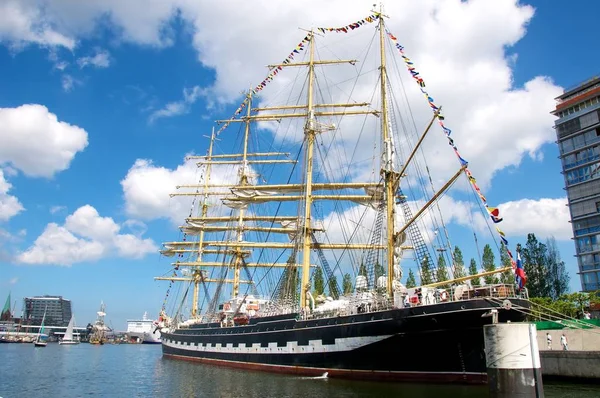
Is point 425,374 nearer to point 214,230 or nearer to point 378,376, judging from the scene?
point 378,376

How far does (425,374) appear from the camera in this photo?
23.5 metres

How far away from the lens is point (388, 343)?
81.0 feet

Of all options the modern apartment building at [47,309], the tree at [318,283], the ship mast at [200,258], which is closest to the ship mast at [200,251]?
the ship mast at [200,258]

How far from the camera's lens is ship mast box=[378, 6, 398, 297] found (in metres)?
28.6

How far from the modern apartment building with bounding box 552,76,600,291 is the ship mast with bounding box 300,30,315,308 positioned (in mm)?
39815

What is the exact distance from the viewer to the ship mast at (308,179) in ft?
120

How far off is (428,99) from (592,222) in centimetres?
4610

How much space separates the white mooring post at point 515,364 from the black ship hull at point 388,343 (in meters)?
6.23

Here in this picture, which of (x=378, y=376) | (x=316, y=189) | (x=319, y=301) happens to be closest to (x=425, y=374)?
(x=378, y=376)

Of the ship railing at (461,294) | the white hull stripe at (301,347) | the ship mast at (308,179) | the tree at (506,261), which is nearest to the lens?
the tree at (506,261)

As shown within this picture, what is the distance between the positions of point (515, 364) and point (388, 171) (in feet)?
57.3

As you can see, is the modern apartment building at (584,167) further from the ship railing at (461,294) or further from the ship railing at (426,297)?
the ship railing at (461,294)

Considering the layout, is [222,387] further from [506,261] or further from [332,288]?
[506,261]

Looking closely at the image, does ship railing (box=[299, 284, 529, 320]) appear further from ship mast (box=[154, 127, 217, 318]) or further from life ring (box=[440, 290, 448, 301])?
ship mast (box=[154, 127, 217, 318])
